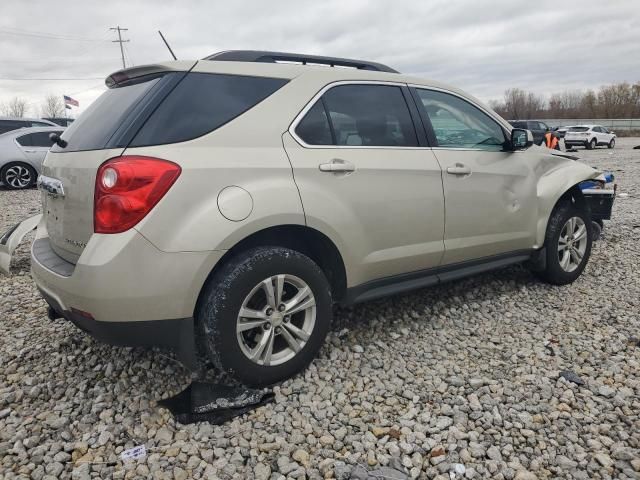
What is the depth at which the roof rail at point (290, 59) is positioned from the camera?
287cm

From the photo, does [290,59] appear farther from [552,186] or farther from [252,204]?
[552,186]

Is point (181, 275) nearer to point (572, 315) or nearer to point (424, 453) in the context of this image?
point (424, 453)

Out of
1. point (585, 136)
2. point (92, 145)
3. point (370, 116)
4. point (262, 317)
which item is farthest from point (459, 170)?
point (585, 136)

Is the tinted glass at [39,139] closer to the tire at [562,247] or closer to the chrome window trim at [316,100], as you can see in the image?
the chrome window trim at [316,100]

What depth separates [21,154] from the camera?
38.0 feet

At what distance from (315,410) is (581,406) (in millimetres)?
1394

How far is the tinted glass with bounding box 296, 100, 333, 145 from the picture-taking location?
281 centimetres

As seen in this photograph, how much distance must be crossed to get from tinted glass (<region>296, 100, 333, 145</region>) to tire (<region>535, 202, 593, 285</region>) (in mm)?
2334

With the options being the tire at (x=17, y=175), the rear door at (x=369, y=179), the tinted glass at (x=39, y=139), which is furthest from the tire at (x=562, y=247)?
the tire at (x=17, y=175)

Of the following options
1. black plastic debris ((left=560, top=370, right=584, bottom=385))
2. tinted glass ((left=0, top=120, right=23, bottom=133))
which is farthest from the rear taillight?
tinted glass ((left=0, top=120, right=23, bottom=133))

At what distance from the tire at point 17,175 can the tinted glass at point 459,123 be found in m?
11.2

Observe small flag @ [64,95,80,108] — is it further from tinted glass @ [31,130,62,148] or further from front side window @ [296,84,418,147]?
front side window @ [296,84,418,147]

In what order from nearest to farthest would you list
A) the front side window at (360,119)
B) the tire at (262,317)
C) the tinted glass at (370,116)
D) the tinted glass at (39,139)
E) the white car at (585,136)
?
1. the tire at (262,317)
2. the front side window at (360,119)
3. the tinted glass at (370,116)
4. the tinted glass at (39,139)
5. the white car at (585,136)

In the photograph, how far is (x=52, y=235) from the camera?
282 cm
